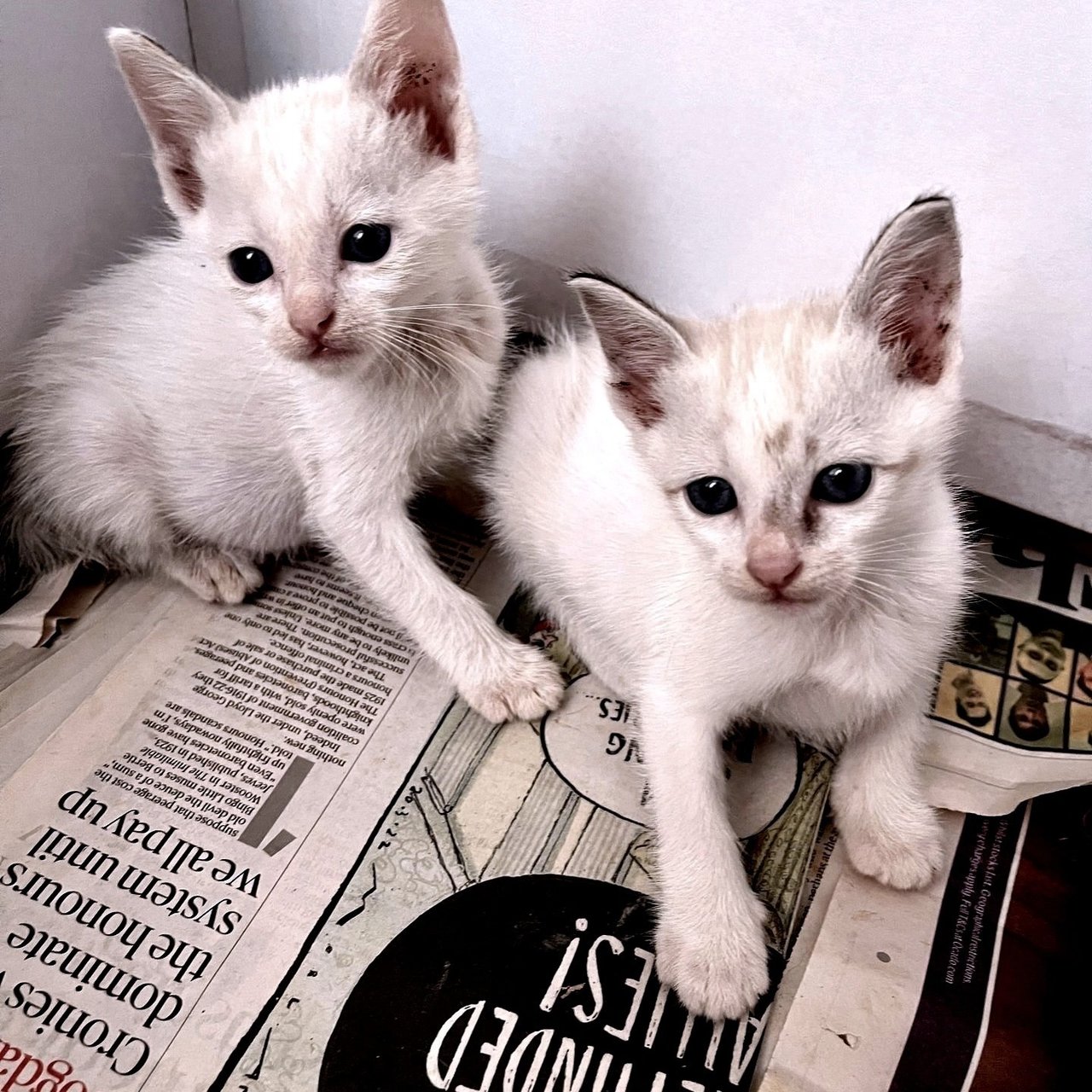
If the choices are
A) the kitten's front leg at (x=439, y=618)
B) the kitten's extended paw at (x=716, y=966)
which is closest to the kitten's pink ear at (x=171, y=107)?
the kitten's front leg at (x=439, y=618)

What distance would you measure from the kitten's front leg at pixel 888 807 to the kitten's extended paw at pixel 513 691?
1.12ft

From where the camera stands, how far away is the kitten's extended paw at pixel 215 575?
1.27m

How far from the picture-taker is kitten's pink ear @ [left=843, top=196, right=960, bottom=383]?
0.73 metres

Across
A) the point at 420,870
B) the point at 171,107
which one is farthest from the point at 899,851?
the point at 171,107

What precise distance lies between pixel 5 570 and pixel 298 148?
71 cm

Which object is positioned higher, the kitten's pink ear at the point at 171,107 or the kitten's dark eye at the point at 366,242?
the kitten's pink ear at the point at 171,107

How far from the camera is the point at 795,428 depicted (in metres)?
0.76

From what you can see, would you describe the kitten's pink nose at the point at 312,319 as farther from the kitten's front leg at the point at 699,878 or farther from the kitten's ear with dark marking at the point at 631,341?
the kitten's front leg at the point at 699,878

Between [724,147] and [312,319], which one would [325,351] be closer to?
[312,319]

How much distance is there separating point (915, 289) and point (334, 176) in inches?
21.3

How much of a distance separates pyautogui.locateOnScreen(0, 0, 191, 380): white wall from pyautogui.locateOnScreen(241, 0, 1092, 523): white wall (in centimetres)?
23

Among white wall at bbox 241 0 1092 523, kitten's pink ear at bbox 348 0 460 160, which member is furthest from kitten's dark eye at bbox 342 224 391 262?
white wall at bbox 241 0 1092 523

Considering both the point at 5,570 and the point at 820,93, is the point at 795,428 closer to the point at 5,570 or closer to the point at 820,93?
the point at 820,93

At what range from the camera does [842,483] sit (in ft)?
2.58
